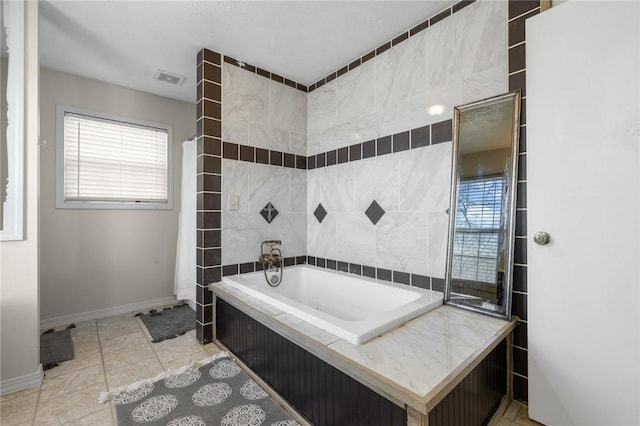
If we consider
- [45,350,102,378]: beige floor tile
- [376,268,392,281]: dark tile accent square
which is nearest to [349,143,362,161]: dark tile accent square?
[376,268,392,281]: dark tile accent square

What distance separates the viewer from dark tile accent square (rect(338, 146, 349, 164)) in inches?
96.0

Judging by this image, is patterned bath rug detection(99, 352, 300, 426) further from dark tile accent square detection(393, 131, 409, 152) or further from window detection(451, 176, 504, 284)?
dark tile accent square detection(393, 131, 409, 152)

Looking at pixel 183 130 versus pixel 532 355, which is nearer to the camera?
pixel 532 355

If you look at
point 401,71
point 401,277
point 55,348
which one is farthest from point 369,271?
point 55,348

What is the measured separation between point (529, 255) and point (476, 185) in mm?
451

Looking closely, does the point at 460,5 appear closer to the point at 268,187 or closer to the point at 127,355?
the point at 268,187

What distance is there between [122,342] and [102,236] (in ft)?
3.64

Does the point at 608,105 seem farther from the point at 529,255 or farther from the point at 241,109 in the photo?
the point at 241,109

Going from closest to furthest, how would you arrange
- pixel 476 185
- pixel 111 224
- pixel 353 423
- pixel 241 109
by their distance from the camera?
pixel 353 423
pixel 476 185
pixel 241 109
pixel 111 224

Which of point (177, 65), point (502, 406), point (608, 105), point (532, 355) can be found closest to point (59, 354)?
point (177, 65)

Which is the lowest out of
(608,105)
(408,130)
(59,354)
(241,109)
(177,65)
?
(59,354)

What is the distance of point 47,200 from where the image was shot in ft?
8.32

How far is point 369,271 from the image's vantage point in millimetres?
2264

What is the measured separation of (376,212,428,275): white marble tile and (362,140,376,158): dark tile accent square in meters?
0.50
